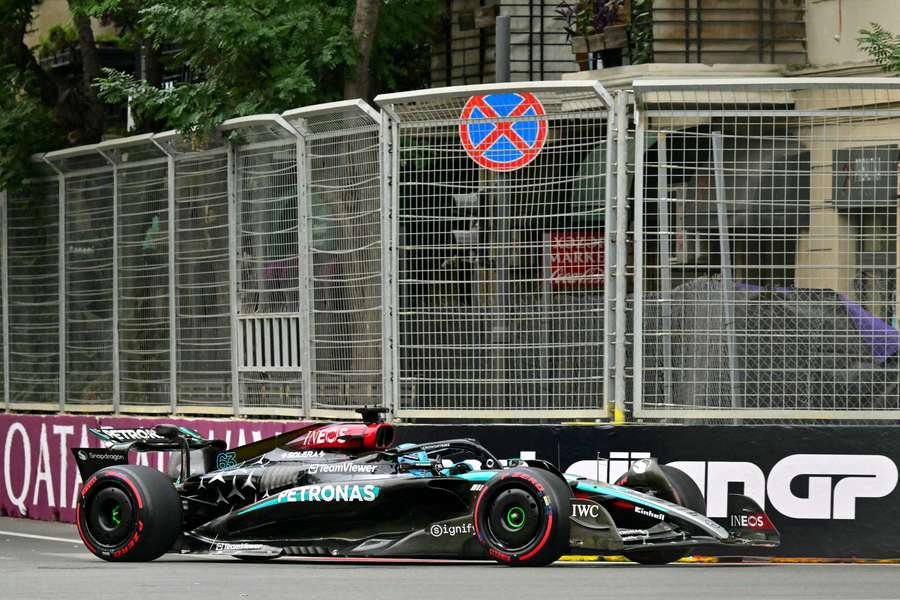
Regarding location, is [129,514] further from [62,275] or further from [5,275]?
[5,275]

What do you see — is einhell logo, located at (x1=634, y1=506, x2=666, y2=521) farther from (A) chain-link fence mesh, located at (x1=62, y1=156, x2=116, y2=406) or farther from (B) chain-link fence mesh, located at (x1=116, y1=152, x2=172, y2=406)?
(A) chain-link fence mesh, located at (x1=62, y1=156, x2=116, y2=406)

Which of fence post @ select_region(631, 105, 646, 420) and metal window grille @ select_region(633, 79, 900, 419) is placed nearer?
metal window grille @ select_region(633, 79, 900, 419)

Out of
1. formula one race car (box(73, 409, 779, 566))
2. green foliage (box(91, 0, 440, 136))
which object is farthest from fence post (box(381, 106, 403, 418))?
green foliage (box(91, 0, 440, 136))

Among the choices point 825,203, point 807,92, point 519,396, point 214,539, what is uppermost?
point 807,92

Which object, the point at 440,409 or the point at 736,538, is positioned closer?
the point at 736,538

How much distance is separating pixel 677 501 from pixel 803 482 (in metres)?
1.16

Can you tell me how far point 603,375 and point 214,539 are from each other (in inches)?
116

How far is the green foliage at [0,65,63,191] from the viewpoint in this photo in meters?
18.3

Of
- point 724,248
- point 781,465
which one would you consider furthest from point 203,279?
point 781,465

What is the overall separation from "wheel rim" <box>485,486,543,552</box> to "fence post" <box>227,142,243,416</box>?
5.28 m

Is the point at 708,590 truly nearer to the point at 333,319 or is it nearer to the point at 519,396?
the point at 519,396

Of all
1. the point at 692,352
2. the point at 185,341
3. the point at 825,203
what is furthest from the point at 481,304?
the point at 185,341

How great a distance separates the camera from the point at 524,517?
34.8 feet

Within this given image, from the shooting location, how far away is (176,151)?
53.9 feet
